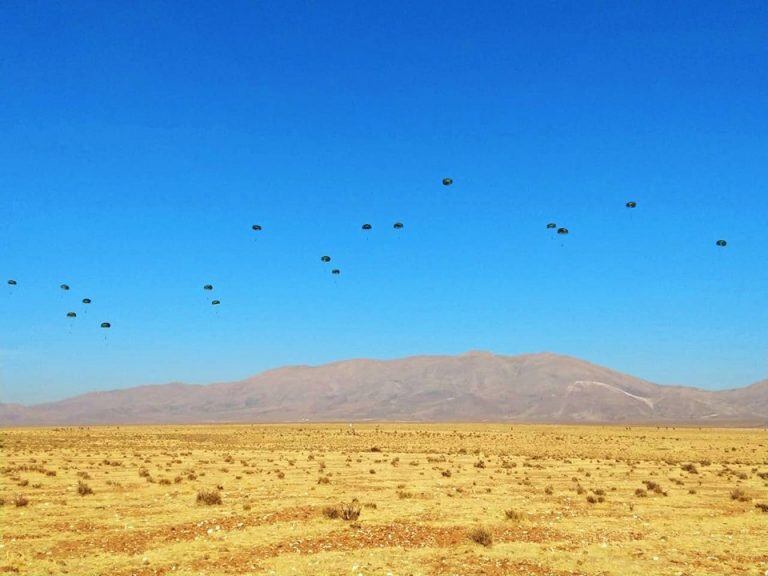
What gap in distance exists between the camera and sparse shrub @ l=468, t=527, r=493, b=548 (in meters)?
18.1

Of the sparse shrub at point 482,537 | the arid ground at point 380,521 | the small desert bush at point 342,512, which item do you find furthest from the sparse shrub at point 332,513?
the sparse shrub at point 482,537

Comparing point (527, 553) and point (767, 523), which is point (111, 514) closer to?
point (527, 553)

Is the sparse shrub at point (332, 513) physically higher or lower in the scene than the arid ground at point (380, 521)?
higher

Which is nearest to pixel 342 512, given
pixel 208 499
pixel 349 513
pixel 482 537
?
pixel 349 513

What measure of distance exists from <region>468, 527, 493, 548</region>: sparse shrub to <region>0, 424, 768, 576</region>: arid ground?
7 centimetres

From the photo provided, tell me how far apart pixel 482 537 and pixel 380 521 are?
14.8ft

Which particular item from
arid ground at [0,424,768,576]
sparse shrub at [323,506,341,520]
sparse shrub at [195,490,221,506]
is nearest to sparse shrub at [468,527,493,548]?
arid ground at [0,424,768,576]

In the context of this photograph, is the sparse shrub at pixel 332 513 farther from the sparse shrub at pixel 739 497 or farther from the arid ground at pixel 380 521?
the sparse shrub at pixel 739 497

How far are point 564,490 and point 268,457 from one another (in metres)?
27.3

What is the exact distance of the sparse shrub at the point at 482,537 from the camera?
18062 mm

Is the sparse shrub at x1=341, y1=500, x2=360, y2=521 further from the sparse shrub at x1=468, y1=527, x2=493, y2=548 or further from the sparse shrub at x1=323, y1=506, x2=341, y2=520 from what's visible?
the sparse shrub at x1=468, y1=527, x2=493, y2=548

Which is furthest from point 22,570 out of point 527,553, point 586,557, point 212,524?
point 586,557

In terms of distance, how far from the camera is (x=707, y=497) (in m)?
28.4

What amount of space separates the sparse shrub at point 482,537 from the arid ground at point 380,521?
0.07m
